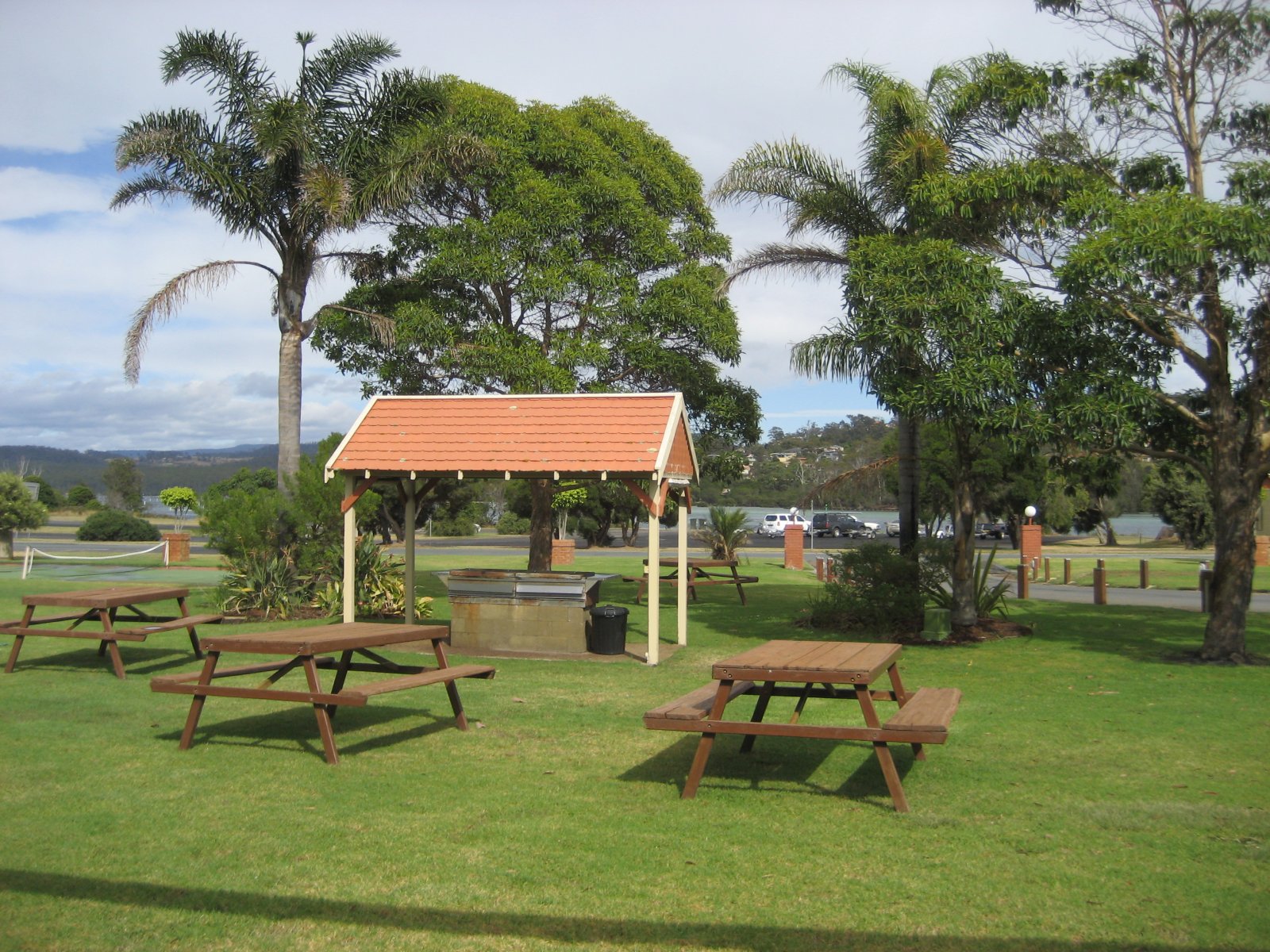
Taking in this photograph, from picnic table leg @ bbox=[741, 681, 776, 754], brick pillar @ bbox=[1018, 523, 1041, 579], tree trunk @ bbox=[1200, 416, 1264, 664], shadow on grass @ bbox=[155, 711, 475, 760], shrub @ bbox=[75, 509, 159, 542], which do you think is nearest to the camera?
picnic table leg @ bbox=[741, 681, 776, 754]

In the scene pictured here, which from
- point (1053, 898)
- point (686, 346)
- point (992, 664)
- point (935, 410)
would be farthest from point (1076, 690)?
point (686, 346)

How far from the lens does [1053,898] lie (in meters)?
4.95

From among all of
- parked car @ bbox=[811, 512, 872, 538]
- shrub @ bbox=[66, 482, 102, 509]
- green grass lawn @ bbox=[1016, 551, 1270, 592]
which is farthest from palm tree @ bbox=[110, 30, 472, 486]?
shrub @ bbox=[66, 482, 102, 509]

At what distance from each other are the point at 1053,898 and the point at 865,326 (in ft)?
31.2

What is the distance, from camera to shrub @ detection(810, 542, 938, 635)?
53.1ft

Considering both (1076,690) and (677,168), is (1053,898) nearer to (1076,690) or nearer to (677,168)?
(1076,690)

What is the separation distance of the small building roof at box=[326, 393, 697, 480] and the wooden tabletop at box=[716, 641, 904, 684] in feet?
20.4

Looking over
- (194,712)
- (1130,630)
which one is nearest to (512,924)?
(194,712)

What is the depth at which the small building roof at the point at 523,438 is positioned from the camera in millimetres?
13805

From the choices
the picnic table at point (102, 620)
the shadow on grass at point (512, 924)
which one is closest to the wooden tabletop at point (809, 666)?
the shadow on grass at point (512, 924)

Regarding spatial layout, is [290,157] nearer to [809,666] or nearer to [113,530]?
[809,666]

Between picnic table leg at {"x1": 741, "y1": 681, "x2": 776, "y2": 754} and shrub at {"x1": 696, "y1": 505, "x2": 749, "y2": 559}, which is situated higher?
shrub at {"x1": 696, "y1": 505, "x2": 749, "y2": 559}

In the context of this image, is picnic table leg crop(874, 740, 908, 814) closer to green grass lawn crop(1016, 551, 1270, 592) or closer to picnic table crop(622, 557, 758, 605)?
picnic table crop(622, 557, 758, 605)

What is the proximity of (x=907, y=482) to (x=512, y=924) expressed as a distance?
14090 millimetres
